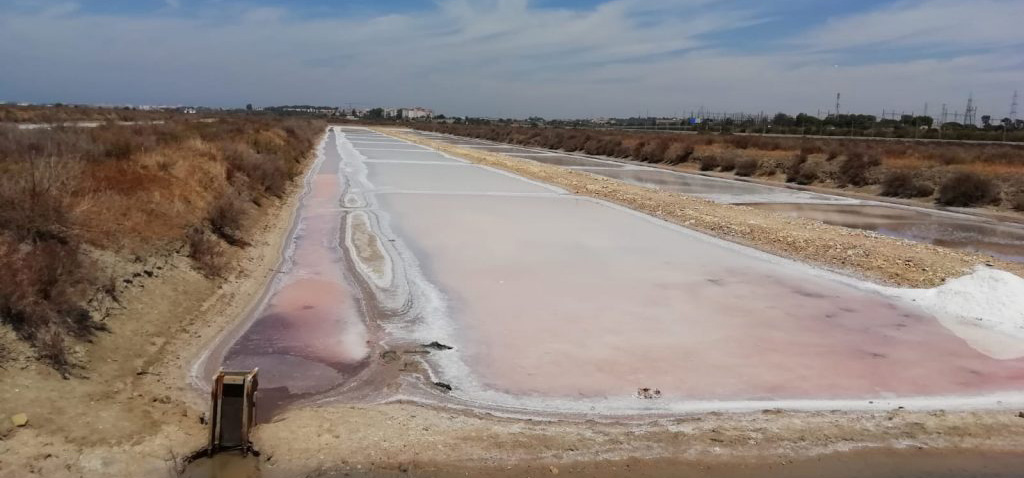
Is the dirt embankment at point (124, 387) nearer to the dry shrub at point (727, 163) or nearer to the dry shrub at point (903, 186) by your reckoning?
the dry shrub at point (903, 186)

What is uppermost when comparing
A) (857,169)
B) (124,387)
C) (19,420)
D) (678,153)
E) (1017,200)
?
(678,153)

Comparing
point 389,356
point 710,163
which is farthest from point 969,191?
point 389,356

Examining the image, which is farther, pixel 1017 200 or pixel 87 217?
pixel 1017 200

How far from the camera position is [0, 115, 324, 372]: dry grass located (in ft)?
20.6

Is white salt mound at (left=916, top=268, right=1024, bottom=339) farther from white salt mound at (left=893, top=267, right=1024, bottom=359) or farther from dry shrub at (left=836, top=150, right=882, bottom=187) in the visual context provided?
dry shrub at (left=836, top=150, right=882, bottom=187)

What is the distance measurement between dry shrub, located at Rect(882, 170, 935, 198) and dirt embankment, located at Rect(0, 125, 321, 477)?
1022 inches

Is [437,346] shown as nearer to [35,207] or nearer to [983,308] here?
[35,207]

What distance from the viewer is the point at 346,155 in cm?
4122

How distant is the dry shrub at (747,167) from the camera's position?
38.2m

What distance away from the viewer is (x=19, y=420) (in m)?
4.90

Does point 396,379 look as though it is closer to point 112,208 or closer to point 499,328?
point 499,328

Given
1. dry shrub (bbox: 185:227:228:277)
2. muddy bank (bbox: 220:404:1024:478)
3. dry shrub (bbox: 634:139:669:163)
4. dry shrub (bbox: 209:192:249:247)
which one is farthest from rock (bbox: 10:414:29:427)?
dry shrub (bbox: 634:139:669:163)

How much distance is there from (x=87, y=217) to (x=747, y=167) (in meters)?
34.7

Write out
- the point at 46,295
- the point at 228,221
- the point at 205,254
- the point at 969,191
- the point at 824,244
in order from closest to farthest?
1. the point at 46,295
2. the point at 205,254
3. the point at 228,221
4. the point at 824,244
5. the point at 969,191
